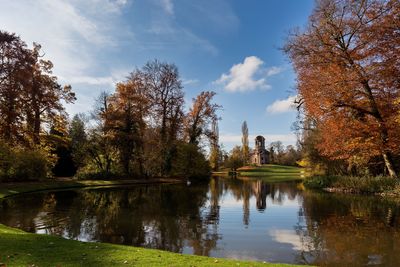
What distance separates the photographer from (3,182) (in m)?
27.6

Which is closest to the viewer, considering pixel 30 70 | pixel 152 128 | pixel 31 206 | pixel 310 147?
pixel 31 206

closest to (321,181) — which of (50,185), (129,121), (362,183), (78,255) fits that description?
(362,183)

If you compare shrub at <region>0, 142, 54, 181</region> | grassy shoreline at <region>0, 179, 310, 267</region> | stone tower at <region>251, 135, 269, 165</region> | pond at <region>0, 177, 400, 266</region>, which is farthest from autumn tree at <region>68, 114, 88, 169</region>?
stone tower at <region>251, 135, 269, 165</region>

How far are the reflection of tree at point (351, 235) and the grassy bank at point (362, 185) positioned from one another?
559cm

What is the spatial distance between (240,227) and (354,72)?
11705 millimetres

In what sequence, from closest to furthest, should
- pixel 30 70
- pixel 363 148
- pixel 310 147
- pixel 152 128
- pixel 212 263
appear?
pixel 212 263 → pixel 363 148 → pixel 30 70 → pixel 310 147 → pixel 152 128

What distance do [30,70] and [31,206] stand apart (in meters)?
16.4

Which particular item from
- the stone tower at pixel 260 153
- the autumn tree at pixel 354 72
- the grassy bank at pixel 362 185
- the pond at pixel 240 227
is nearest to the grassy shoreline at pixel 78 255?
the pond at pixel 240 227

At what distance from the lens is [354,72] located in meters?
19.1

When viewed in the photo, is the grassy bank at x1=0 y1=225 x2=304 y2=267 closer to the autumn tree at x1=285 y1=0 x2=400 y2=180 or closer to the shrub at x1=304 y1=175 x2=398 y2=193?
the autumn tree at x1=285 y1=0 x2=400 y2=180

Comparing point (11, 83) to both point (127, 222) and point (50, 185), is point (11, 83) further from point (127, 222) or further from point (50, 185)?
point (127, 222)

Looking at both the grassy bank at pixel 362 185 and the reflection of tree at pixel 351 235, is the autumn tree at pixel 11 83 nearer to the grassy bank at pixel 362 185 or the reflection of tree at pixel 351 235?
the reflection of tree at pixel 351 235

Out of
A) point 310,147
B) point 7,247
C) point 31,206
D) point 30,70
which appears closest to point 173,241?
point 7,247

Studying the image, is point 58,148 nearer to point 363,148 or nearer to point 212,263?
point 363,148
